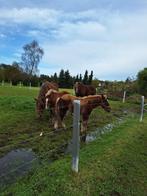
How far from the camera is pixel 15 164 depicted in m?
5.90

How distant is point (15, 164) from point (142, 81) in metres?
21.6

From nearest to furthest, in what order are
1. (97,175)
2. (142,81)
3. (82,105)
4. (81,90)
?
(97,175), (82,105), (81,90), (142,81)

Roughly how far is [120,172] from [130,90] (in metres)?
23.1

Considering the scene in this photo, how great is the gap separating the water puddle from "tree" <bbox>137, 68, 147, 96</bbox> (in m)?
20.6

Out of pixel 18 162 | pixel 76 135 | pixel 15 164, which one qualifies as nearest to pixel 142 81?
pixel 18 162

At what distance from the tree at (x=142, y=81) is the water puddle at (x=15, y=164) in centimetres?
2057

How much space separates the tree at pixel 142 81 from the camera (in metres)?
25.9

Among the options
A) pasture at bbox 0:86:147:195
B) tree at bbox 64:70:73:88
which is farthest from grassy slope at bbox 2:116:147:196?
tree at bbox 64:70:73:88

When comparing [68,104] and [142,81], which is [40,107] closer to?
[68,104]

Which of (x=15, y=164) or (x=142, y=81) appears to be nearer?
(x=15, y=164)

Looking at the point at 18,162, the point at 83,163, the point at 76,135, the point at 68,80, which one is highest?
the point at 76,135

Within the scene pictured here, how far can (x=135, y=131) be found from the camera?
9719 millimetres

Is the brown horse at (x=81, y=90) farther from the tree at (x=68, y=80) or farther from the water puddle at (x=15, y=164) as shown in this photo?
the tree at (x=68, y=80)

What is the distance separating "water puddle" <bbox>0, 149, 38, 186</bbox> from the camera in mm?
5121
